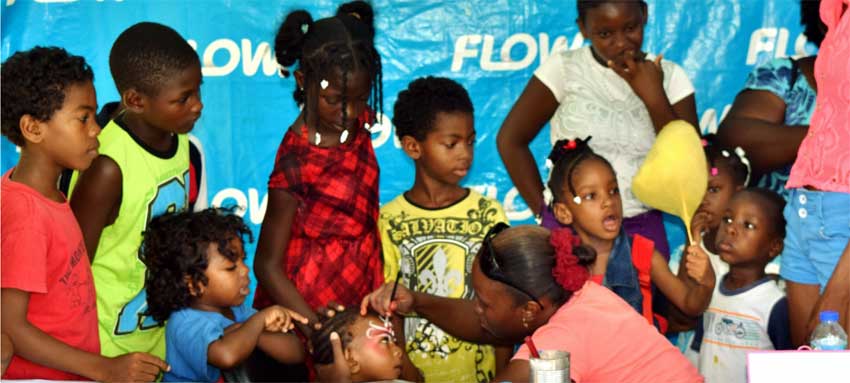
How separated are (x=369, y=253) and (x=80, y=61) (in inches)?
44.9

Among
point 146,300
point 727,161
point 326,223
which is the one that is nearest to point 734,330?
point 727,161

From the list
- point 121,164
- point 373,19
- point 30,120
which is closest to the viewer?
point 30,120

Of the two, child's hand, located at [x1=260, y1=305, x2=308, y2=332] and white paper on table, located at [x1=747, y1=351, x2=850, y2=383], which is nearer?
white paper on table, located at [x1=747, y1=351, x2=850, y2=383]

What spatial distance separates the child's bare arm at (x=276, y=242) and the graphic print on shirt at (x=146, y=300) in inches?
12.0

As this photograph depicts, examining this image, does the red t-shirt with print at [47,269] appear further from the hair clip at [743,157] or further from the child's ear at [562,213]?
the hair clip at [743,157]

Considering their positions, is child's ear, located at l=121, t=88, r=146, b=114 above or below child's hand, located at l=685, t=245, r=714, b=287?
above

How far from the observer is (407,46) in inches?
167

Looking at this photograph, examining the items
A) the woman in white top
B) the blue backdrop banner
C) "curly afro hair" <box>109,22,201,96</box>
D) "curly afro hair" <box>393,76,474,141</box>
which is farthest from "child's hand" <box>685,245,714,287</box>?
"curly afro hair" <box>109,22,201,96</box>

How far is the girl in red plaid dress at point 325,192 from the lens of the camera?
12.8ft

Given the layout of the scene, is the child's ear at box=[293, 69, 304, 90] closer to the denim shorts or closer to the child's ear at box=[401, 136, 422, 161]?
the child's ear at box=[401, 136, 422, 161]

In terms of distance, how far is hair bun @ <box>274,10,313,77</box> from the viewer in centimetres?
405

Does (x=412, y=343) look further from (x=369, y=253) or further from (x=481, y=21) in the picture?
(x=481, y=21)

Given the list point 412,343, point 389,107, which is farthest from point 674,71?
point 412,343

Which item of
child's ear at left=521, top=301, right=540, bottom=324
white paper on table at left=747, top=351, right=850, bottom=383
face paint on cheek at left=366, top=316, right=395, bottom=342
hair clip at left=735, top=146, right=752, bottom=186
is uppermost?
hair clip at left=735, top=146, right=752, bottom=186
